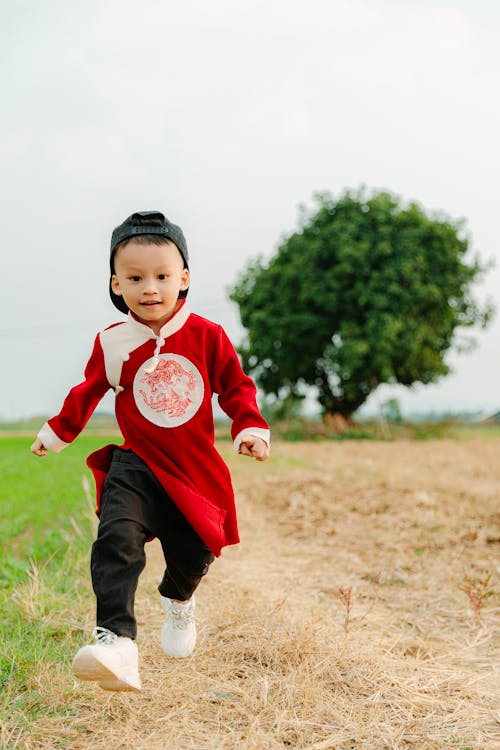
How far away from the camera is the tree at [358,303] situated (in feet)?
87.8

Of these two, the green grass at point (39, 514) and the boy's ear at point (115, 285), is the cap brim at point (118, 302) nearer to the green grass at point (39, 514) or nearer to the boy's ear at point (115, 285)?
the boy's ear at point (115, 285)

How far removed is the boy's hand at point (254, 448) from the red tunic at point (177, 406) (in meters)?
0.03

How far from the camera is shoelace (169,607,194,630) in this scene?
367cm

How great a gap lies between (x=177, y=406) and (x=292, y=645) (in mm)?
1348

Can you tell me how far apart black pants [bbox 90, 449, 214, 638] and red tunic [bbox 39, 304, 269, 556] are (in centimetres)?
8

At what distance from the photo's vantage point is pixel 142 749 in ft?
9.55

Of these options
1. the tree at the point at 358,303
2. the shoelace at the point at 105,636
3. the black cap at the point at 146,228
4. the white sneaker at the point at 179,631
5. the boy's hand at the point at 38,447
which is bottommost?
the white sneaker at the point at 179,631

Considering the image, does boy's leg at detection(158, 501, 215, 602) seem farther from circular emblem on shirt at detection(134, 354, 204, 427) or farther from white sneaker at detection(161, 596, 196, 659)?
circular emblem on shirt at detection(134, 354, 204, 427)

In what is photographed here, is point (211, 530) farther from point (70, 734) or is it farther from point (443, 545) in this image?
point (443, 545)

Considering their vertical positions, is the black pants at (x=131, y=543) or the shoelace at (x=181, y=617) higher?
the black pants at (x=131, y=543)

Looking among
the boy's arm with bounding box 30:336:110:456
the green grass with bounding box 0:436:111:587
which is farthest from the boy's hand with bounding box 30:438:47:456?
the green grass with bounding box 0:436:111:587

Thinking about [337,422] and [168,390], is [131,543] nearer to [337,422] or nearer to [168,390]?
[168,390]

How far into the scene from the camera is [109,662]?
2773 millimetres

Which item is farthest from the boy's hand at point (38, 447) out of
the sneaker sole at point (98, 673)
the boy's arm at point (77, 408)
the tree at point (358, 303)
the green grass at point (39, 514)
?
the tree at point (358, 303)
